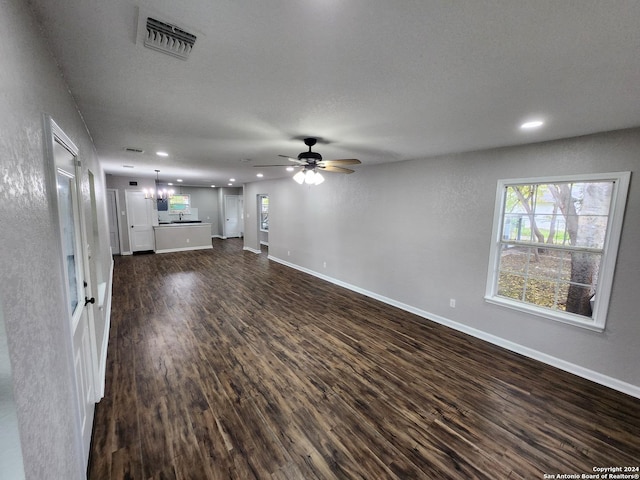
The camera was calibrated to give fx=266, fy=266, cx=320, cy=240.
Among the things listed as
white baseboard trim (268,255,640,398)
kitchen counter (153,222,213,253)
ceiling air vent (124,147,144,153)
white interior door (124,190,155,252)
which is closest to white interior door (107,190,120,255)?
white interior door (124,190,155,252)

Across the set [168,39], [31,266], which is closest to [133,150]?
[168,39]

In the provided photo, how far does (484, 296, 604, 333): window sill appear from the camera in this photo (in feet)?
8.97

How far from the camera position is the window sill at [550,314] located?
273cm

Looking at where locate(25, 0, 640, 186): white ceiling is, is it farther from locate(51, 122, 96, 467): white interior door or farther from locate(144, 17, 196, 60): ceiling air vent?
locate(51, 122, 96, 467): white interior door

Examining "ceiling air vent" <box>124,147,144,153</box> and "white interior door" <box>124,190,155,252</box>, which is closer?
"ceiling air vent" <box>124,147,144,153</box>

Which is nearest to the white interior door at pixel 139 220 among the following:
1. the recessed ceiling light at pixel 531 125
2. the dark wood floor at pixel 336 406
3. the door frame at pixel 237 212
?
the door frame at pixel 237 212

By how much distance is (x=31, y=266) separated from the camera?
0.97 metres

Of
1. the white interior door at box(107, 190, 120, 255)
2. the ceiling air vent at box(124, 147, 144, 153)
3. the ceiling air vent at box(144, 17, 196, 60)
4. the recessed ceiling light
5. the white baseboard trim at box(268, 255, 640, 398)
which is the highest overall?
the ceiling air vent at box(124, 147, 144, 153)

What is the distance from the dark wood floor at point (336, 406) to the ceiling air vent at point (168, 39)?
2541 millimetres

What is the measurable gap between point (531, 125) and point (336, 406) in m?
3.07

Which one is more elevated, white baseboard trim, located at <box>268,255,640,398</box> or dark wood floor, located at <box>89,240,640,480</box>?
white baseboard trim, located at <box>268,255,640,398</box>

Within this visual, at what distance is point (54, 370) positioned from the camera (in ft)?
3.76

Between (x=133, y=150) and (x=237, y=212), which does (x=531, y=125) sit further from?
(x=237, y=212)

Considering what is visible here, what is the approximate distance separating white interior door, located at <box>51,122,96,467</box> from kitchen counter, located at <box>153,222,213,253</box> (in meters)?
7.27
